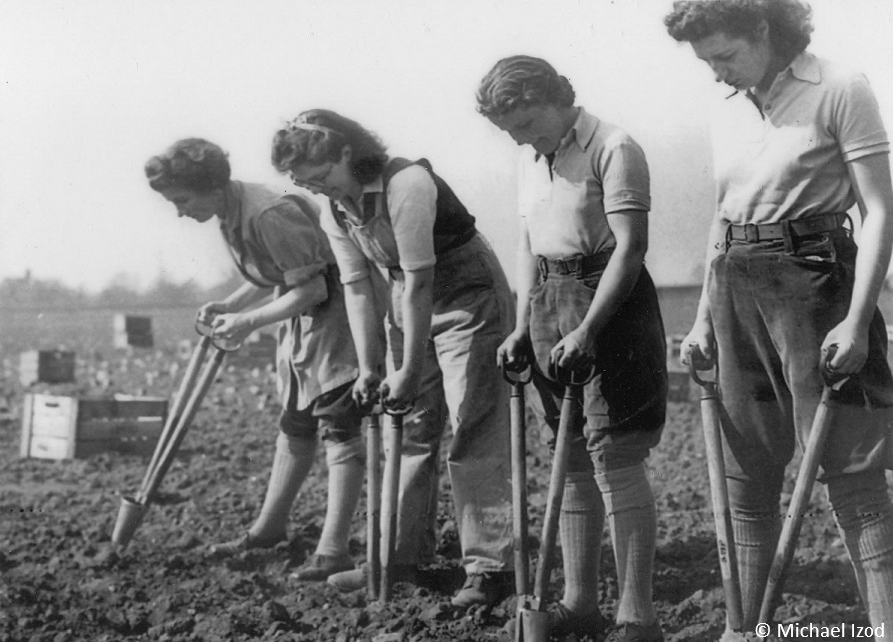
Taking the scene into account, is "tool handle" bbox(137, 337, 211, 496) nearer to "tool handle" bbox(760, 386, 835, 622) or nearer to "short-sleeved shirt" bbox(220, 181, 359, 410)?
"short-sleeved shirt" bbox(220, 181, 359, 410)

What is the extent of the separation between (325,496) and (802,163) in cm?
356

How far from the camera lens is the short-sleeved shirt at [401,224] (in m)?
3.36

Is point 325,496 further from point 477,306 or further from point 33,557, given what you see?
point 477,306

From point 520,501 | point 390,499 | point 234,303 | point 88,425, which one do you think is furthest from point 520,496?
point 88,425

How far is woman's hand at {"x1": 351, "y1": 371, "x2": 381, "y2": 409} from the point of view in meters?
3.75

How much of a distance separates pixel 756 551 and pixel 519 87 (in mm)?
1553

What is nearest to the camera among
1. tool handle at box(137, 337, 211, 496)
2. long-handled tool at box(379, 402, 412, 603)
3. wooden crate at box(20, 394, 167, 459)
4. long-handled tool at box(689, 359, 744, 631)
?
long-handled tool at box(689, 359, 744, 631)

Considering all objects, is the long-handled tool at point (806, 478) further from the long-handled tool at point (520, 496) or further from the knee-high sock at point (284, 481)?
the knee-high sock at point (284, 481)

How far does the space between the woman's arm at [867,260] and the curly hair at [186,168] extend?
2.62m

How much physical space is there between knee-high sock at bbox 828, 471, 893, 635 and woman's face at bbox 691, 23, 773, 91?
1.13 meters

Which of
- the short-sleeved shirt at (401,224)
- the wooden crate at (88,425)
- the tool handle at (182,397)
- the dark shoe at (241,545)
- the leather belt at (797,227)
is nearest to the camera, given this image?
the leather belt at (797,227)

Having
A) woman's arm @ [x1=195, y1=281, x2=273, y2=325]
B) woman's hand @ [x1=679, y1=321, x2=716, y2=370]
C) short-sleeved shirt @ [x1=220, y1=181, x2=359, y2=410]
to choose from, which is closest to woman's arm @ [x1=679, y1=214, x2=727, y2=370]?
woman's hand @ [x1=679, y1=321, x2=716, y2=370]

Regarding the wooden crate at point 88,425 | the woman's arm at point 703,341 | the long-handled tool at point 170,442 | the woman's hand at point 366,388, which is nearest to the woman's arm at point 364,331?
the woman's hand at point 366,388

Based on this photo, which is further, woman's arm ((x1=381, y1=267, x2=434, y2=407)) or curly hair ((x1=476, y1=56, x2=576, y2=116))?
woman's arm ((x1=381, y1=267, x2=434, y2=407))
